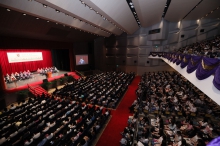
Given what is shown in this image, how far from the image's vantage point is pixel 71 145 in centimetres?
565

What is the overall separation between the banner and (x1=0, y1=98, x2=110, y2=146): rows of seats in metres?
10.4

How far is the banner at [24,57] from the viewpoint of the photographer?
1611cm

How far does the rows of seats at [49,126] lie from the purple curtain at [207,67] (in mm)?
6654

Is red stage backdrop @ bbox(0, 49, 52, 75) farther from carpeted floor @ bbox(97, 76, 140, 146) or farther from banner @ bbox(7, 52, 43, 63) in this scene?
carpeted floor @ bbox(97, 76, 140, 146)

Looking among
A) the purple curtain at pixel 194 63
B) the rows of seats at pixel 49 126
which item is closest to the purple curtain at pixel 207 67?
the purple curtain at pixel 194 63

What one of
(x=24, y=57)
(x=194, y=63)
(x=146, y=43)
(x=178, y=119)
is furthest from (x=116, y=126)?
(x=146, y=43)

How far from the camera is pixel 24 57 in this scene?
58.4 ft

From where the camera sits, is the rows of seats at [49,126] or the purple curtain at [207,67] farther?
the rows of seats at [49,126]

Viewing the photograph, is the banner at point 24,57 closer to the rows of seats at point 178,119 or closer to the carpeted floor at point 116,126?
the carpeted floor at point 116,126

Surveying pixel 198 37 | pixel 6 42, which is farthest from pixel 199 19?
pixel 6 42

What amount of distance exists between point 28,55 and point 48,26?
8947mm

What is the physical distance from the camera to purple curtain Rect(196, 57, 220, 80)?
4711mm

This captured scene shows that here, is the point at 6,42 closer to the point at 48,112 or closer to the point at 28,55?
the point at 28,55

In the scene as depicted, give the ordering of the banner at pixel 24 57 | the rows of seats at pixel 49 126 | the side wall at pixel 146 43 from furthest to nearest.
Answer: the side wall at pixel 146 43
the banner at pixel 24 57
the rows of seats at pixel 49 126
